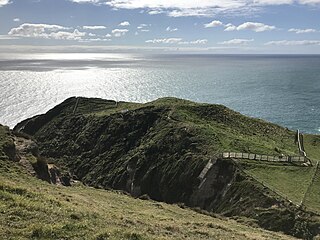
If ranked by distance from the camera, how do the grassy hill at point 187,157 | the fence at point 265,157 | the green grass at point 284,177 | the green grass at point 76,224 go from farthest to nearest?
the fence at point 265,157, the green grass at point 284,177, the grassy hill at point 187,157, the green grass at point 76,224

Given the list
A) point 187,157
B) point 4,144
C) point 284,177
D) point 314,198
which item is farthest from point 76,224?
point 187,157

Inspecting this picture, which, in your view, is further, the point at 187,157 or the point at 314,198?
the point at 187,157

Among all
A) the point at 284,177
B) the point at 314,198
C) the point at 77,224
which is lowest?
the point at 314,198

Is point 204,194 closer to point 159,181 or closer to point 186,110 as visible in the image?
point 159,181

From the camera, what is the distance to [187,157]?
54.9m

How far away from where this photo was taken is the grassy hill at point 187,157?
3947 centimetres

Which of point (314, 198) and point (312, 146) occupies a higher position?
point (314, 198)

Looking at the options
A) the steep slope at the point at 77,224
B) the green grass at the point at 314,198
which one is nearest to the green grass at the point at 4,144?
the steep slope at the point at 77,224

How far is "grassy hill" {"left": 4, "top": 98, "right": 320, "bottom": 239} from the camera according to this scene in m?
39.5

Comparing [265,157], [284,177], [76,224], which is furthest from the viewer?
[265,157]

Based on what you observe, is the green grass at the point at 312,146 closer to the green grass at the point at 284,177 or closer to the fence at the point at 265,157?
the fence at the point at 265,157

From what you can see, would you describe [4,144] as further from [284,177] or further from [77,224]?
[284,177]

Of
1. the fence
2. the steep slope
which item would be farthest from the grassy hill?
the steep slope

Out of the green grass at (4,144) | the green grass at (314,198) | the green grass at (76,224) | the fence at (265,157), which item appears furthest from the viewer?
the fence at (265,157)
